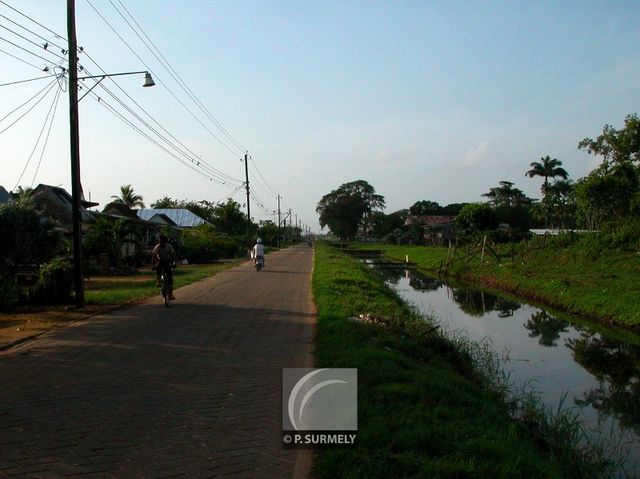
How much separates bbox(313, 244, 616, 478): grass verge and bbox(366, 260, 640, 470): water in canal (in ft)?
4.79

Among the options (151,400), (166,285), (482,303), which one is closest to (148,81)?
(166,285)

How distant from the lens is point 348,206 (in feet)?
359

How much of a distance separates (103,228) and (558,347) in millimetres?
19491

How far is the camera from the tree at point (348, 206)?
10944cm

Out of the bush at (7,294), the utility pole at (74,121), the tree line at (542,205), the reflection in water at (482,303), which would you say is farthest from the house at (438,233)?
the bush at (7,294)

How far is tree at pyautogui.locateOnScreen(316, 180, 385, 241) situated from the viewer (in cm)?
10944

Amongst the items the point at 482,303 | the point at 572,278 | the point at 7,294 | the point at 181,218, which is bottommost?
the point at 482,303

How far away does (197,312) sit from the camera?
1277 centimetres

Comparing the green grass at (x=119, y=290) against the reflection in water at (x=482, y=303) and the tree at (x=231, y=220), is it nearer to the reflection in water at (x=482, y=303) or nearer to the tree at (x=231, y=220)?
the reflection in water at (x=482, y=303)

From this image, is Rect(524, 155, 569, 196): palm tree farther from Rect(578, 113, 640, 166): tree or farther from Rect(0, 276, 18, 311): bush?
Rect(0, 276, 18, 311): bush

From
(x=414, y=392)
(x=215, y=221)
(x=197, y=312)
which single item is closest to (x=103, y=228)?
(x=197, y=312)

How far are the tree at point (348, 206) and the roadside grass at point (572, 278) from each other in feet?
243

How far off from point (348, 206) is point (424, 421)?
104446 millimetres

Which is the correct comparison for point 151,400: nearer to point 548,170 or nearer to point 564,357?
point 564,357
